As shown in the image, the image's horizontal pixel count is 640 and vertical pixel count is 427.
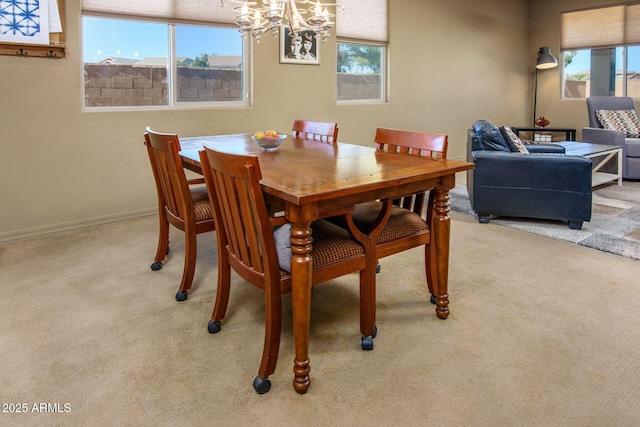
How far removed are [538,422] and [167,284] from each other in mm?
1957

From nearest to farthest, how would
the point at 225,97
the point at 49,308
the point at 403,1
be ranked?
1. the point at 49,308
2. the point at 225,97
3. the point at 403,1

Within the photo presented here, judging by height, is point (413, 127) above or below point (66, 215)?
above

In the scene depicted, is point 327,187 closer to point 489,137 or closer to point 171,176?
point 171,176

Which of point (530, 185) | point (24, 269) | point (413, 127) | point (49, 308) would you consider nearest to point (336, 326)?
point (49, 308)

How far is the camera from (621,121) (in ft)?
19.4

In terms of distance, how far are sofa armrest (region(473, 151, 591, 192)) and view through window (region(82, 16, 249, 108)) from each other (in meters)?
2.30

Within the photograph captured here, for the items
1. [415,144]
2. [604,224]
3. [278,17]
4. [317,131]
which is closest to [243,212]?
[415,144]

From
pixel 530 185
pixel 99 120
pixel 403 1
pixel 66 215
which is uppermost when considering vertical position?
pixel 403 1

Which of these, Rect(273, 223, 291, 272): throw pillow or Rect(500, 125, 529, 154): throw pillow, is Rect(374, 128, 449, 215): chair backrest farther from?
Rect(500, 125, 529, 154): throw pillow

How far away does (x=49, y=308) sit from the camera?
2328 mm

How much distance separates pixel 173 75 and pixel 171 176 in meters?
1.99

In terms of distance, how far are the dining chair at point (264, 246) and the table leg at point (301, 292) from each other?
79 millimetres

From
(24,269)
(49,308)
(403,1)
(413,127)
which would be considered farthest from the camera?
(413,127)

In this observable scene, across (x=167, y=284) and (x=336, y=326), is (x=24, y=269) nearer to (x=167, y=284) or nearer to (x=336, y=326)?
(x=167, y=284)
